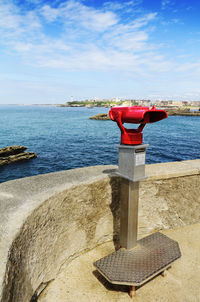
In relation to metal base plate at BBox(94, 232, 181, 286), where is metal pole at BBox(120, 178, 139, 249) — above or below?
above

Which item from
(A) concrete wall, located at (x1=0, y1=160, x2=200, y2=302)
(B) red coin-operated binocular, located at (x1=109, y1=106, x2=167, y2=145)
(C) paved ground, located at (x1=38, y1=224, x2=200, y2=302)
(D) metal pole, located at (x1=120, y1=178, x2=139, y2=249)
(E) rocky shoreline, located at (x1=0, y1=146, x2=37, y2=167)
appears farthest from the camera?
(E) rocky shoreline, located at (x1=0, y1=146, x2=37, y2=167)

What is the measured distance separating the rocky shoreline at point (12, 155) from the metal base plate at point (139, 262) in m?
23.7

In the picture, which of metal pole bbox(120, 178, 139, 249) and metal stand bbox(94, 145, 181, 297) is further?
metal pole bbox(120, 178, 139, 249)

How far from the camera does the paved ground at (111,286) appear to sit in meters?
2.56

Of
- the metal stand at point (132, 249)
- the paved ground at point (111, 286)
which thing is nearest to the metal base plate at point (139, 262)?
the metal stand at point (132, 249)

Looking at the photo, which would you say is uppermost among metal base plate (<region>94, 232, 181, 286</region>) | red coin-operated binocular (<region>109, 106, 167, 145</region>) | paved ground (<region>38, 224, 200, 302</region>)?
red coin-operated binocular (<region>109, 106, 167, 145</region>)

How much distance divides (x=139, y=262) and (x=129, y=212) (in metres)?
0.62

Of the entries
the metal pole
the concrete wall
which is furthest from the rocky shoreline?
the metal pole

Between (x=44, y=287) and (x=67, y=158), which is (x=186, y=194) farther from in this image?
(x=67, y=158)

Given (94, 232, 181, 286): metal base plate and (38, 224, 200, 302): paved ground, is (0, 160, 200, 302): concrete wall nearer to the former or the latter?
(38, 224, 200, 302): paved ground

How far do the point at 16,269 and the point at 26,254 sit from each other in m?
0.28

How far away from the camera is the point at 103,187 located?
3254 mm

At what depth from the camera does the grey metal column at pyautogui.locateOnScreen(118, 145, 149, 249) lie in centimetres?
265

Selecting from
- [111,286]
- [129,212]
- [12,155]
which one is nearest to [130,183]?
[129,212]
